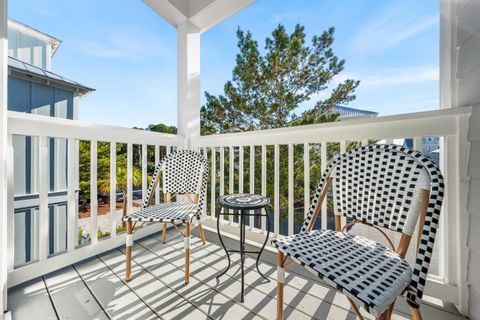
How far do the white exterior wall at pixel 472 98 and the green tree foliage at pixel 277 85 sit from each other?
3.86m

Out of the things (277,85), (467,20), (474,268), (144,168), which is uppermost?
(277,85)

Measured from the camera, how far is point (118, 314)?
1.26 m

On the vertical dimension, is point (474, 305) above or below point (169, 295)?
above

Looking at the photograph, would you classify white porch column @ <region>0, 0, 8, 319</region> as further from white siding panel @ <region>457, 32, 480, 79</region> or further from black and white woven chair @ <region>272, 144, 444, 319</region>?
white siding panel @ <region>457, 32, 480, 79</region>

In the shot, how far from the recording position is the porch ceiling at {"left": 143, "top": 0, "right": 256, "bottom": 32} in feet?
8.04

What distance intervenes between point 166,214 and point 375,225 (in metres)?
1.38

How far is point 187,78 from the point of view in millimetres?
2758

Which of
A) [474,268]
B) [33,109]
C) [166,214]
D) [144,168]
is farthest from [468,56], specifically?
[33,109]

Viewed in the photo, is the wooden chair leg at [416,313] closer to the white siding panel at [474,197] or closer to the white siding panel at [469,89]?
the white siding panel at [474,197]

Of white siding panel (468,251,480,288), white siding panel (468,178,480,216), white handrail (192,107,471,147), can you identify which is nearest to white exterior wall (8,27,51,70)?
white handrail (192,107,471,147)

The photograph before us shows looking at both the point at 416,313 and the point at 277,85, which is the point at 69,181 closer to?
the point at 416,313

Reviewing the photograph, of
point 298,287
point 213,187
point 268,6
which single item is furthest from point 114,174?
point 268,6

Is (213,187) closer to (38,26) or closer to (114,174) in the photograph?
(114,174)

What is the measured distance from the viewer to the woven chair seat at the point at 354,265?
0.73 meters
